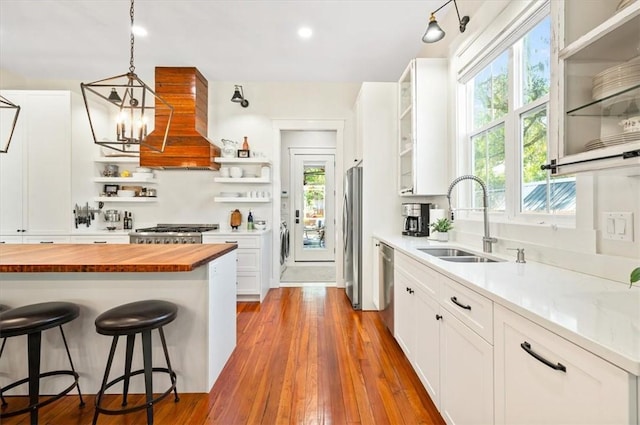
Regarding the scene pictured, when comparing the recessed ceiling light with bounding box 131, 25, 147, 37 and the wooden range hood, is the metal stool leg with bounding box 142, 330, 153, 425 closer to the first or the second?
the wooden range hood

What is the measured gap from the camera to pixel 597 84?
1160 millimetres

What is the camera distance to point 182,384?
2.05m

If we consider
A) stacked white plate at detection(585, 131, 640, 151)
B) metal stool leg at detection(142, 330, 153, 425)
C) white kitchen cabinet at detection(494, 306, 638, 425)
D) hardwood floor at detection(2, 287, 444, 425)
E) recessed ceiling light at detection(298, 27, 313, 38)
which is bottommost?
hardwood floor at detection(2, 287, 444, 425)

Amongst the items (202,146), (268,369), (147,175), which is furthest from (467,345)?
(147,175)

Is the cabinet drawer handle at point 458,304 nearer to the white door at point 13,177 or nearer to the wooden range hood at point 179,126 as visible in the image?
the wooden range hood at point 179,126

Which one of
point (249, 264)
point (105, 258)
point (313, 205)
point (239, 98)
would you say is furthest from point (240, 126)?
point (105, 258)

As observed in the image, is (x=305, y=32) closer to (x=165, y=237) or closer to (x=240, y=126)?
(x=240, y=126)

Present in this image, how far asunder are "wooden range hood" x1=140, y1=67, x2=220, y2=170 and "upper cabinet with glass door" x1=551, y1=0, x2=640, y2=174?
12.4ft

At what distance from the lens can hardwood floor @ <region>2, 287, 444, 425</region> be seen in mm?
1802

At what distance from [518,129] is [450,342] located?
4.95 feet

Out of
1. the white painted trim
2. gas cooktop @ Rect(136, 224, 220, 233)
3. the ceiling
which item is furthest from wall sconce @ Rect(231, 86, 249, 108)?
gas cooktop @ Rect(136, 224, 220, 233)

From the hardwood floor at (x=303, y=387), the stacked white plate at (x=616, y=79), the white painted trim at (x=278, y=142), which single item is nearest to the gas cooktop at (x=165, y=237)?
the white painted trim at (x=278, y=142)

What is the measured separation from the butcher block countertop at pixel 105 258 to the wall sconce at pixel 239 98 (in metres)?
2.55

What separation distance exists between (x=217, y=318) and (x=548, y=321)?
77.4 inches
